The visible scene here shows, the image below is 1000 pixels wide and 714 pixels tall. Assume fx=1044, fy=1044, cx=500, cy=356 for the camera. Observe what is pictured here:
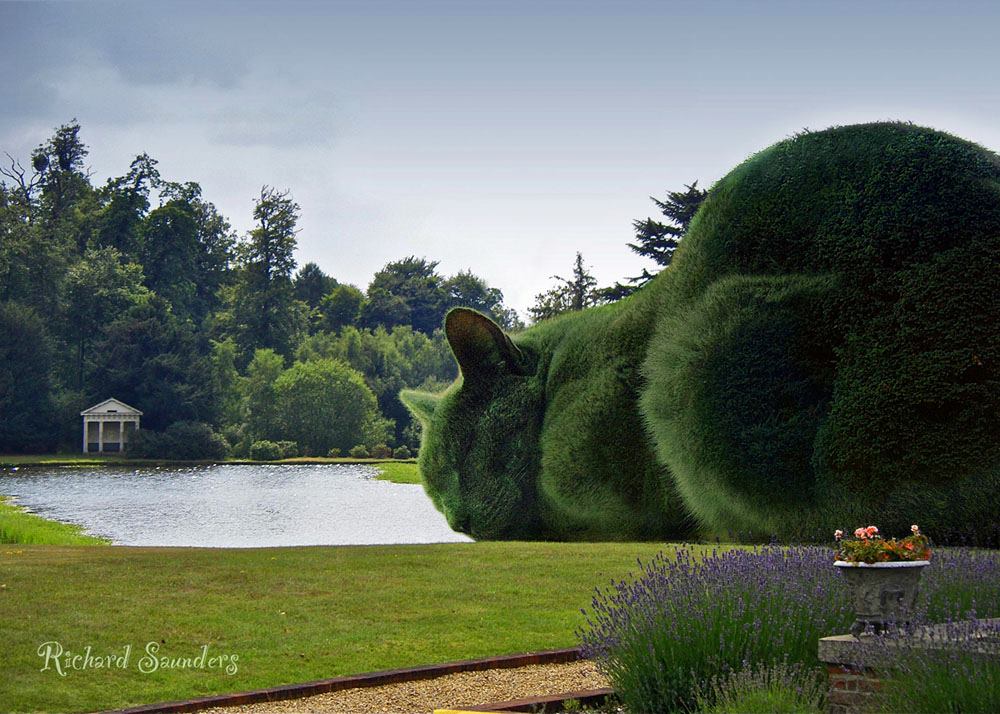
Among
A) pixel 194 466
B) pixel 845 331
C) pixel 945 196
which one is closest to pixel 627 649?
pixel 845 331

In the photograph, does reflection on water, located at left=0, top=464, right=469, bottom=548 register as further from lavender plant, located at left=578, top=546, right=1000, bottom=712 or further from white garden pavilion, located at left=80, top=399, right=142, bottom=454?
lavender plant, located at left=578, top=546, right=1000, bottom=712

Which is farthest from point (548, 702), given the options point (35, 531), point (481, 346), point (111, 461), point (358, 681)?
point (111, 461)

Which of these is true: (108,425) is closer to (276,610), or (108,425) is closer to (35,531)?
(35,531)

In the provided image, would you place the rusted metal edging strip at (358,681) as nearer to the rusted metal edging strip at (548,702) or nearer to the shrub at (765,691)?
the rusted metal edging strip at (548,702)

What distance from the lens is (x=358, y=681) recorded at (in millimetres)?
6766

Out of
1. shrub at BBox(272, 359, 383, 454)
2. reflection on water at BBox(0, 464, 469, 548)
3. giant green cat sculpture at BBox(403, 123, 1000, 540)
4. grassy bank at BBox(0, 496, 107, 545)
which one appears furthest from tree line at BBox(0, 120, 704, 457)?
giant green cat sculpture at BBox(403, 123, 1000, 540)

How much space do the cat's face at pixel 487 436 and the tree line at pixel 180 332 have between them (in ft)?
92.3

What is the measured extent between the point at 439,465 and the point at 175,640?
20.2 ft

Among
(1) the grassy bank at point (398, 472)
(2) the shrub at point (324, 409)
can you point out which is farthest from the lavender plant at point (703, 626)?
(2) the shrub at point (324, 409)

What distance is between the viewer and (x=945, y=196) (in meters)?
9.11

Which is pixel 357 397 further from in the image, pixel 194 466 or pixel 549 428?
pixel 549 428

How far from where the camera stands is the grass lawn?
6902 mm

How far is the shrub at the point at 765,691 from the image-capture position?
476 centimetres

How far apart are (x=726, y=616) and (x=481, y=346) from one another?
759cm
